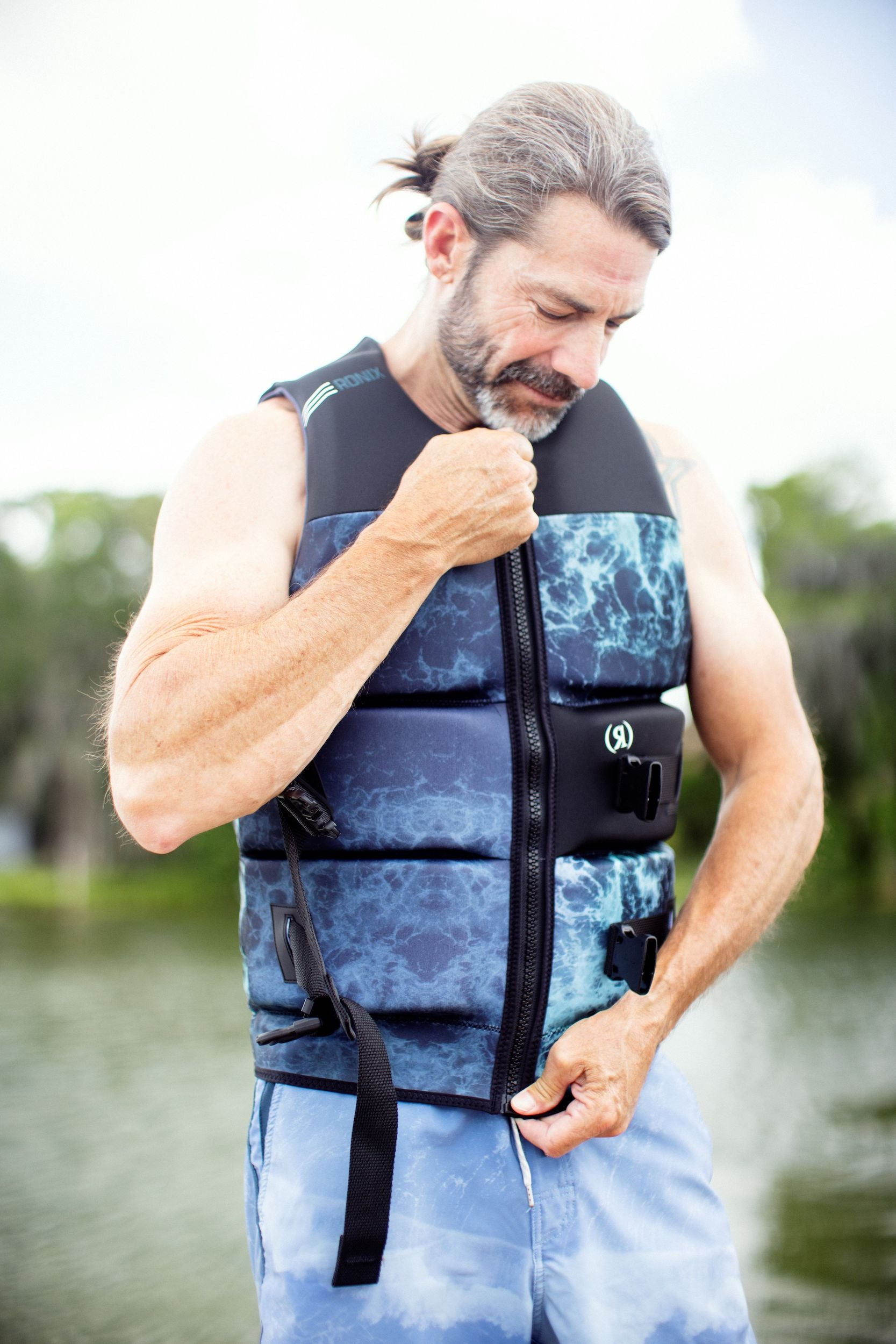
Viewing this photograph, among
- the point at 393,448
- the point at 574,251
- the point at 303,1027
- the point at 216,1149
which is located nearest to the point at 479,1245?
the point at 303,1027

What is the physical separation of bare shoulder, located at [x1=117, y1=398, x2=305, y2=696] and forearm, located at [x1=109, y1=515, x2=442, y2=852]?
0.19ft

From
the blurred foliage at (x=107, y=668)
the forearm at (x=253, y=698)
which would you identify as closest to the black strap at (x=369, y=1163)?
the forearm at (x=253, y=698)

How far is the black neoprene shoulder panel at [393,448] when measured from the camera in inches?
65.5

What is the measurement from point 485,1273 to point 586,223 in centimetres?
144

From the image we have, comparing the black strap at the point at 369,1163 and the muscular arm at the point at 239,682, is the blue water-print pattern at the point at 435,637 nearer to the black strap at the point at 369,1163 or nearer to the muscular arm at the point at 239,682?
the muscular arm at the point at 239,682

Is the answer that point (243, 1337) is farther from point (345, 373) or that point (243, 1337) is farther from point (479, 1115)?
point (345, 373)

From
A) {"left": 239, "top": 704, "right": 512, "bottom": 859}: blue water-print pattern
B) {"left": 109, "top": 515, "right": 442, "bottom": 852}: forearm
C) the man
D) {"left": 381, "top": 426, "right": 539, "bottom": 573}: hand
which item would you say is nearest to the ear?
the man

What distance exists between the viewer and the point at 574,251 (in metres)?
1.67

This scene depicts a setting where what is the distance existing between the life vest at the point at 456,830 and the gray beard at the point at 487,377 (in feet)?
0.29

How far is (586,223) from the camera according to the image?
5.48 ft

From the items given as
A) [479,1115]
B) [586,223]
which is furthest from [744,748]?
[586,223]

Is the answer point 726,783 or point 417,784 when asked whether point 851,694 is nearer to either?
point 726,783

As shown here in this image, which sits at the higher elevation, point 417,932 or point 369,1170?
point 417,932

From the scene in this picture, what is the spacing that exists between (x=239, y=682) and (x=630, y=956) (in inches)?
27.0
